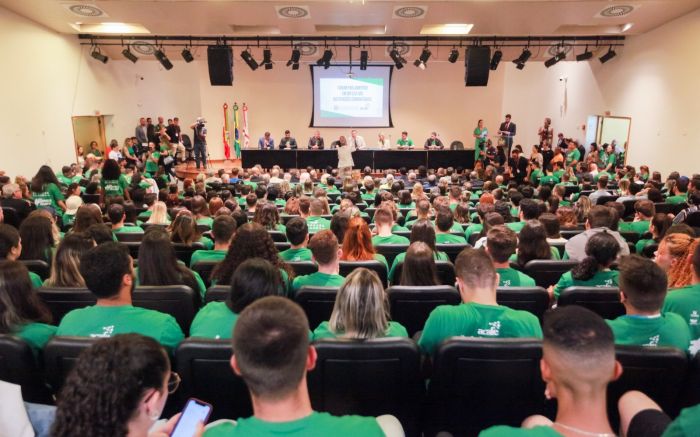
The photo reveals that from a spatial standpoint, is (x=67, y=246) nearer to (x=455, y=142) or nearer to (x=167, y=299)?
(x=167, y=299)

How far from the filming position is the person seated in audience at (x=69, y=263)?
9.66ft

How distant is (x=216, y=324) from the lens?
7.23 ft

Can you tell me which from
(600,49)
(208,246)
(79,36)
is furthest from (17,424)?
(600,49)

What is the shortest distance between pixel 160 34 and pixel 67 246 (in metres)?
10.6

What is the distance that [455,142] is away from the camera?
54.2ft

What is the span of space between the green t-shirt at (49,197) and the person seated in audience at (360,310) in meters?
6.41

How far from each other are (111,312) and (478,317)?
5.81ft

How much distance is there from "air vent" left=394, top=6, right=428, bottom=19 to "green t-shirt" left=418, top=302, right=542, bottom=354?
27.9ft

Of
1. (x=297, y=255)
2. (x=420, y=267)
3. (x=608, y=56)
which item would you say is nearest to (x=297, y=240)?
(x=297, y=255)

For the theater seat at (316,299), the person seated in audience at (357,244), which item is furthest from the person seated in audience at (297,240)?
the theater seat at (316,299)

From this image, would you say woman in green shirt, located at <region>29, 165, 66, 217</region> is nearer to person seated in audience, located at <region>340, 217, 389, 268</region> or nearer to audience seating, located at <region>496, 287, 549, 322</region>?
person seated in audience, located at <region>340, 217, 389, 268</region>

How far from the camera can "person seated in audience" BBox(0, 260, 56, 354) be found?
2.16 m

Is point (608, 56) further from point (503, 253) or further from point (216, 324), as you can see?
point (216, 324)

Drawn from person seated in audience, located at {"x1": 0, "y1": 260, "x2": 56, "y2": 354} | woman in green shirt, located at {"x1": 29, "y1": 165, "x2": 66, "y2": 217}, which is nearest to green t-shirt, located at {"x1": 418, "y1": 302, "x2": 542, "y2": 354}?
person seated in audience, located at {"x1": 0, "y1": 260, "x2": 56, "y2": 354}
